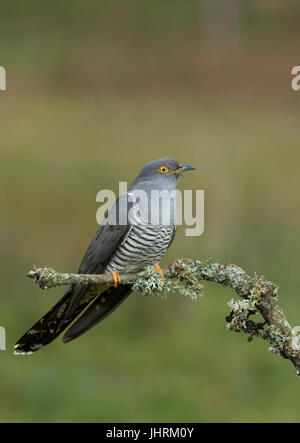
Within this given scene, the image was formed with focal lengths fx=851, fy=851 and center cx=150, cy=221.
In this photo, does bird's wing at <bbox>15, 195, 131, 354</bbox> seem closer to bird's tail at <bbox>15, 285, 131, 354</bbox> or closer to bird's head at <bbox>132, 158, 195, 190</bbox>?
bird's tail at <bbox>15, 285, 131, 354</bbox>

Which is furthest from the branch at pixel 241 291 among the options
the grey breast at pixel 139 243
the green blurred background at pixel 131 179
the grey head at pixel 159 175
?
the green blurred background at pixel 131 179

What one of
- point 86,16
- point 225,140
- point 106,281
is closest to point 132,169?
point 225,140

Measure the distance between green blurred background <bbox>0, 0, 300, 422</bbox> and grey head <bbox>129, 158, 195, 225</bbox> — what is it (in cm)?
286

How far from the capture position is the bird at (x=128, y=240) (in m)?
3.69

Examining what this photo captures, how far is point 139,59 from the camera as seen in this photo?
1119 inches

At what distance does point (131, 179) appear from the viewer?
409 inches

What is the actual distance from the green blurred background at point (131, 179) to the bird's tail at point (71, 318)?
2760 millimetres

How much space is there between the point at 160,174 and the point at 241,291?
1438 mm

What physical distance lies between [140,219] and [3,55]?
74.8 feet

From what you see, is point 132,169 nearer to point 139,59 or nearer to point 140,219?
point 140,219

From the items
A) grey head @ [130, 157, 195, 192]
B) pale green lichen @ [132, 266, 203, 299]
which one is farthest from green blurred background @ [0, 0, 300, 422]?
pale green lichen @ [132, 266, 203, 299]

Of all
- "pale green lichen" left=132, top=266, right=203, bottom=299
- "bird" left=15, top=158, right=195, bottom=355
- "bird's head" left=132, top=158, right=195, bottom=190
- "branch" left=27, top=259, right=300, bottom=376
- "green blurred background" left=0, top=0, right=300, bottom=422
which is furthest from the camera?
"green blurred background" left=0, top=0, right=300, bottom=422

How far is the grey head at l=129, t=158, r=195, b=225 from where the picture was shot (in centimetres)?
382

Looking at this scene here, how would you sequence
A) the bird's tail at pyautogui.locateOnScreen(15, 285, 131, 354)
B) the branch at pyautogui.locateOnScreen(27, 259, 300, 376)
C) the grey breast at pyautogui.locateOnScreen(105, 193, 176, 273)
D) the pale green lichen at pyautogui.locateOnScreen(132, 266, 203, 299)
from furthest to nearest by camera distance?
the grey breast at pyautogui.locateOnScreen(105, 193, 176, 273), the bird's tail at pyautogui.locateOnScreen(15, 285, 131, 354), the pale green lichen at pyautogui.locateOnScreen(132, 266, 203, 299), the branch at pyautogui.locateOnScreen(27, 259, 300, 376)
